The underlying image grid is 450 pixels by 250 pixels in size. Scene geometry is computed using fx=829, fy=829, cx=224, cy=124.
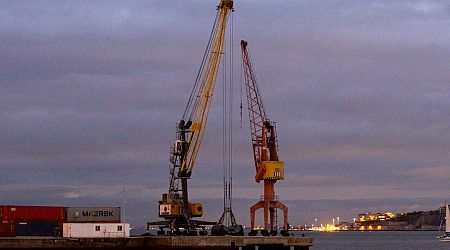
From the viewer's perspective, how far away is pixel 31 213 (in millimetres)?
115125

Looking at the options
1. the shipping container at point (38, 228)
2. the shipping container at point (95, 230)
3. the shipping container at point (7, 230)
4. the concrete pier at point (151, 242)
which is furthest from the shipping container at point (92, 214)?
the concrete pier at point (151, 242)

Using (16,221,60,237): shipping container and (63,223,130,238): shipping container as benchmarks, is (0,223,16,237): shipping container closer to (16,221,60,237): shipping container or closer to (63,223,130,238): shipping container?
(16,221,60,237): shipping container

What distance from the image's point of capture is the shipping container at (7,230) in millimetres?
111569

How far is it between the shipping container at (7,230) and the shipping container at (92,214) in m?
7.62

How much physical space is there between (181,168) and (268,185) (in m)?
15.1

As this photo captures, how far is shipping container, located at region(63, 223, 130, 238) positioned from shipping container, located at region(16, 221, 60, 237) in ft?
9.45

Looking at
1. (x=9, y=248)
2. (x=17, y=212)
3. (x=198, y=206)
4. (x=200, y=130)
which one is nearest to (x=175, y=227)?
(x=198, y=206)

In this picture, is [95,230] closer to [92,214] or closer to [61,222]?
[92,214]

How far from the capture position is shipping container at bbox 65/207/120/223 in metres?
117

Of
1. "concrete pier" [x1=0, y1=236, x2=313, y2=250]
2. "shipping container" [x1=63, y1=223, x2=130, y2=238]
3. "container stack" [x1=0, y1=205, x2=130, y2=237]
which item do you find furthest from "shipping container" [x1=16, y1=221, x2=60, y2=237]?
"concrete pier" [x1=0, y1=236, x2=313, y2=250]

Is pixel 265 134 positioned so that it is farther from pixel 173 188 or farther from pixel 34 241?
pixel 34 241

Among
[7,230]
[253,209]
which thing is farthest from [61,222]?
[253,209]

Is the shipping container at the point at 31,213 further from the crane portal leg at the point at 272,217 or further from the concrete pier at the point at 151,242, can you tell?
the crane portal leg at the point at 272,217

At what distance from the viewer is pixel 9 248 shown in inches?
3932
